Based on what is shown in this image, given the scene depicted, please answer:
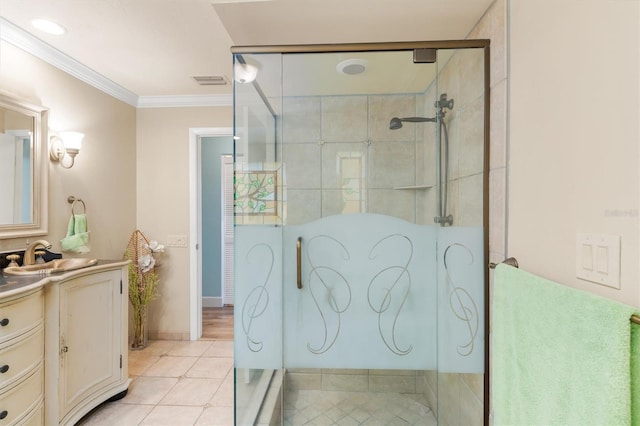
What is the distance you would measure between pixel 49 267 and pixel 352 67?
2.22 meters

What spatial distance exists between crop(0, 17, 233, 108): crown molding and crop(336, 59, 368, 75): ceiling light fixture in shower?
74.4 inches

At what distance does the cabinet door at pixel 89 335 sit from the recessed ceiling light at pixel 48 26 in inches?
60.2

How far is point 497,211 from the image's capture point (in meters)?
1.38

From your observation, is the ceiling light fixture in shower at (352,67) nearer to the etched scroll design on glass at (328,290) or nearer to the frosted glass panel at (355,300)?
the frosted glass panel at (355,300)

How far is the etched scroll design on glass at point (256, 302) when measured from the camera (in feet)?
4.97

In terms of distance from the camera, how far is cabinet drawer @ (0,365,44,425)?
4.55 ft

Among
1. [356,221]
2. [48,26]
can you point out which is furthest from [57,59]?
[356,221]

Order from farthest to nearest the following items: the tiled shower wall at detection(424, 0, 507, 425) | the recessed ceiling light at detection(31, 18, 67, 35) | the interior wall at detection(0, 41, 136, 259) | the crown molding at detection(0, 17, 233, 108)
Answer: the interior wall at detection(0, 41, 136, 259) → the crown molding at detection(0, 17, 233, 108) → the recessed ceiling light at detection(31, 18, 67, 35) → the tiled shower wall at detection(424, 0, 507, 425)

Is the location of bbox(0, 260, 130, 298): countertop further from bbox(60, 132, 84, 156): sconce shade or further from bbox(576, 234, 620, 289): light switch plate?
bbox(576, 234, 620, 289): light switch plate

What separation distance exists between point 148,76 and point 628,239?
3.10m

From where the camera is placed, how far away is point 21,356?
148cm

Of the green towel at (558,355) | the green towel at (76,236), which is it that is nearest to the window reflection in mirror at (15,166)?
the green towel at (76,236)

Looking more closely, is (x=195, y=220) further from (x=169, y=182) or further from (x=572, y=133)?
(x=572, y=133)

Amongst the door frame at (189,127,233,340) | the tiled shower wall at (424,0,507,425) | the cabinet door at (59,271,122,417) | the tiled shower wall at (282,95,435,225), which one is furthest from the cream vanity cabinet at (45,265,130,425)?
the tiled shower wall at (424,0,507,425)
